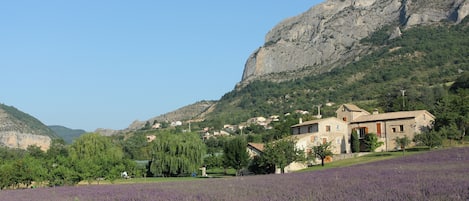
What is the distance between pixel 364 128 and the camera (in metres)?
73.6

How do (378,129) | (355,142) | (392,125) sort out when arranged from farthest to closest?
(378,129) < (355,142) < (392,125)

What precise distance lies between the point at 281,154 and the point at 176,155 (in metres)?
16.5

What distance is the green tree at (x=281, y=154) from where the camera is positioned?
5484 cm

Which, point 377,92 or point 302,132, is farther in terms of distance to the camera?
point 377,92

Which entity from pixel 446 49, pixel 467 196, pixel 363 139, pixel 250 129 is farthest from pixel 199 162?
pixel 446 49

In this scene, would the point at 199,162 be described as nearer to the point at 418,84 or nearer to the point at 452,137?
the point at 452,137

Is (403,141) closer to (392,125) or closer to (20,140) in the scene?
(392,125)

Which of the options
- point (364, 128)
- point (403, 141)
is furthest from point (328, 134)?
point (403, 141)

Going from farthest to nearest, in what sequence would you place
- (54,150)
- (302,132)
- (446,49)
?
1. (446,49)
2. (54,150)
3. (302,132)

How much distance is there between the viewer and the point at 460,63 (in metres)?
163

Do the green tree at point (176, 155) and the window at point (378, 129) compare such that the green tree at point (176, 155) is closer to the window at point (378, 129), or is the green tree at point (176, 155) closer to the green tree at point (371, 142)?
the green tree at point (371, 142)

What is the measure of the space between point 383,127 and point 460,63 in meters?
105

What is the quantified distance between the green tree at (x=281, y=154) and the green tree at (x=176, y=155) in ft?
38.9

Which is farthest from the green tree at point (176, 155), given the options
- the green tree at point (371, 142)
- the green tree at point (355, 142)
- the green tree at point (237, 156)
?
the green tree at point (371, 142)
